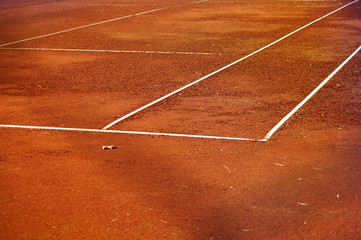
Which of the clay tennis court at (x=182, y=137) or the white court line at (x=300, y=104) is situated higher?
the clay tennis court at (x=182, y=137)

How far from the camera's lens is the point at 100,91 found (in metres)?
11.8

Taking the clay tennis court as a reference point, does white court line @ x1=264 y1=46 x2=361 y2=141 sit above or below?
below

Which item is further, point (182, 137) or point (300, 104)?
point (300, 104)

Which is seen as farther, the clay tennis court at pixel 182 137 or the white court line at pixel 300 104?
the white court line at pixel 300 104

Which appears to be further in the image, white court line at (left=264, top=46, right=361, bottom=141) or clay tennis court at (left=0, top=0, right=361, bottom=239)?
white court line at (left=264, top=46, right=361, bottom=141)

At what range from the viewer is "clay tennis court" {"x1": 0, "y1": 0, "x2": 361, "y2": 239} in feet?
19.6

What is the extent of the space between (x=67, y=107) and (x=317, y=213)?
5930mm

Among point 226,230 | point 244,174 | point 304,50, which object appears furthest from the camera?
point 304,50

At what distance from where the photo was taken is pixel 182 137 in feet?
28.5

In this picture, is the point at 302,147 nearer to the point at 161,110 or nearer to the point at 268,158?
the point at 268,158

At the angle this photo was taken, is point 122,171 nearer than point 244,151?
Yes

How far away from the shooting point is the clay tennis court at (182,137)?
5.98 meters

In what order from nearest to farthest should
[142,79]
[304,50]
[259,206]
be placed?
[259,206] → [142,79] → [304,50]

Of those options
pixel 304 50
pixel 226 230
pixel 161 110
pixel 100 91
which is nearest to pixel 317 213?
pixel 226 230
